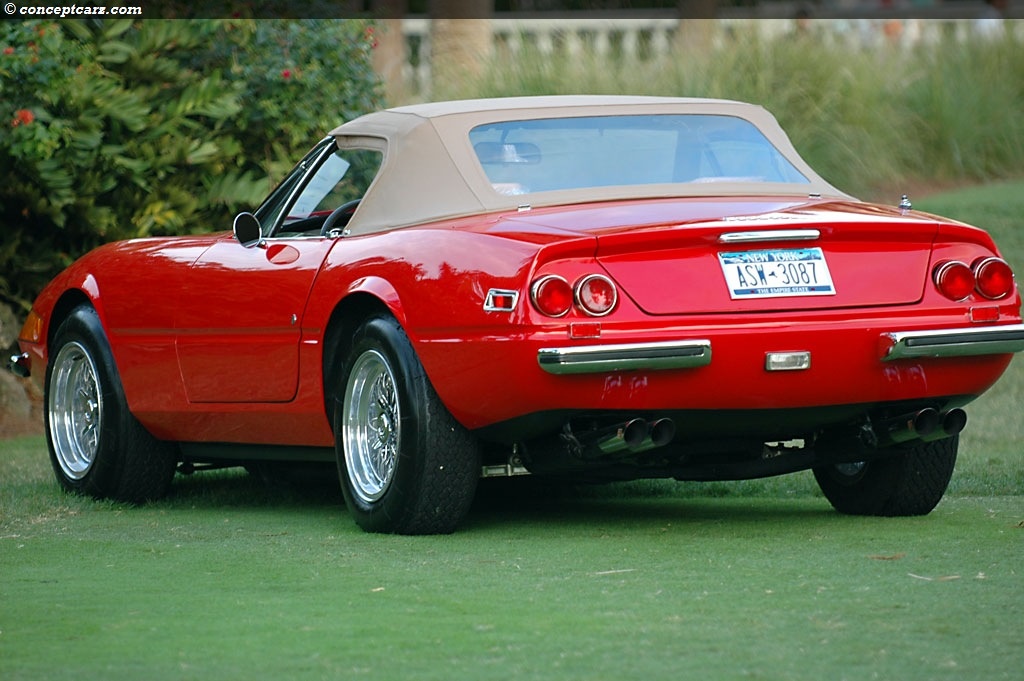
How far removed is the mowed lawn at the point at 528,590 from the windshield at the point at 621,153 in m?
1.24

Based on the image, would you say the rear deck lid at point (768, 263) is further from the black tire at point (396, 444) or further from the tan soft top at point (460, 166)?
the black tire at point (396, 444)

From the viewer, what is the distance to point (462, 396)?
5.98 metres

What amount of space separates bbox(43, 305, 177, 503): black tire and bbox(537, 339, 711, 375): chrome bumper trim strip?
2.74 metres

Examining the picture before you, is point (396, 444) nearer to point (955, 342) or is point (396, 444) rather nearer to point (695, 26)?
point (955, 342)

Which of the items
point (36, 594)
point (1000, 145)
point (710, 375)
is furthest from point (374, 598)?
point (1000, 145)

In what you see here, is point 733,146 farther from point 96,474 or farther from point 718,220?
point 96,474

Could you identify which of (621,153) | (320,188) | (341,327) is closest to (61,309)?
(320,188)

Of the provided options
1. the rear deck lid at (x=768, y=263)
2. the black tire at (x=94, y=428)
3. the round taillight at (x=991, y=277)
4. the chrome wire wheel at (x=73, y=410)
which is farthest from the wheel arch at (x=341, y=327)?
the round taillight at (x=991, y=277)

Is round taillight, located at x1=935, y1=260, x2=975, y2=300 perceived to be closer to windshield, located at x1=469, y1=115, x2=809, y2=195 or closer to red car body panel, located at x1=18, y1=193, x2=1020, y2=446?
red car body panel, located at x1=18, y1=193, x2=1020, y2=446

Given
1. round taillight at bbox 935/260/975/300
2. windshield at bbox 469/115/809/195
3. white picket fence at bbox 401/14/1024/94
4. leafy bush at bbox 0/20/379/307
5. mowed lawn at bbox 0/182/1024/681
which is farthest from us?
white picket fence at bbox 401/14/1024/94

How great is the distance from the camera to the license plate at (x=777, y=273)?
580 cm

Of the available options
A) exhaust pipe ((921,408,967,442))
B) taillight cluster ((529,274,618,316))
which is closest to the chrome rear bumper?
taillight cluster ((529,274,618,316))

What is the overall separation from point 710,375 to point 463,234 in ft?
3.10

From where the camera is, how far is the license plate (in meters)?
5.80
